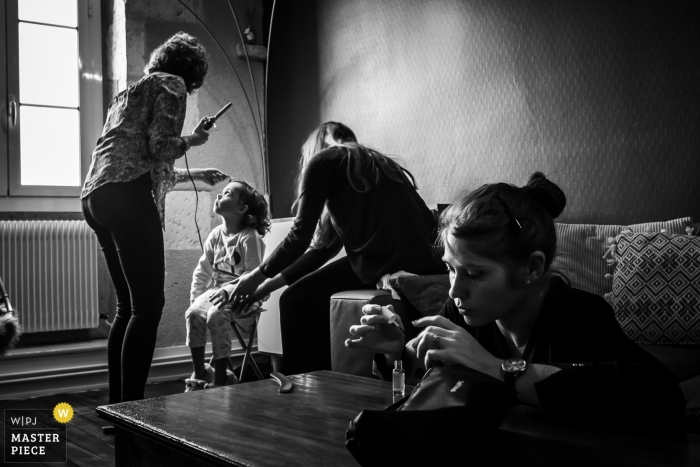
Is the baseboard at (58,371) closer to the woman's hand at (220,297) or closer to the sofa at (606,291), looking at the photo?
the woman's hand at (220,297)

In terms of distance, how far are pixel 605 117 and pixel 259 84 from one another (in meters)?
2.32

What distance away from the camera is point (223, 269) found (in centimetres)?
316

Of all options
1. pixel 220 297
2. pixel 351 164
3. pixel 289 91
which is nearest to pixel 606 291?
pixel 351 164

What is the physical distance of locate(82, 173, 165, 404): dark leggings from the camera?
229cm

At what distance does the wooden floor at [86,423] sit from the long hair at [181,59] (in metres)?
1.37

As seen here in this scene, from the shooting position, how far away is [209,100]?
156 inches

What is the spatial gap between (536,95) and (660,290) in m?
1.18

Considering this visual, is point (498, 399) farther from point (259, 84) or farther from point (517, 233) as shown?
point (259, 84)

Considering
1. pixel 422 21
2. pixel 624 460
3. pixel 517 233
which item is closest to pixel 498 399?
pixel 624 460

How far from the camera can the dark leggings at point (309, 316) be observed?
2.55 metres

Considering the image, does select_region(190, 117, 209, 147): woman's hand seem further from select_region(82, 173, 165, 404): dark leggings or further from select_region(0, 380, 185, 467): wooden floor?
select_region(0, 380, 185, 467): wooden floor

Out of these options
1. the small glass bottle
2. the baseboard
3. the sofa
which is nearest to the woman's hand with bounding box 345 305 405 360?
the small glass bottle

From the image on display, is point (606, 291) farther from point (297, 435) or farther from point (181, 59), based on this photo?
point (181, 59)

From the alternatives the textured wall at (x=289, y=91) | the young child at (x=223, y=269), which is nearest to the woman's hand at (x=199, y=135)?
the young child at (x=223, y=269)
